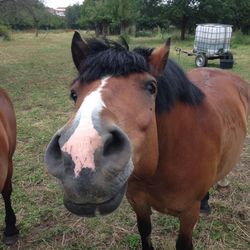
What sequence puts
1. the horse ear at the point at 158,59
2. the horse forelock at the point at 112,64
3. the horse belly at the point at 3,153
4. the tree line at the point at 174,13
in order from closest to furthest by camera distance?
the horse forelock at the point at 112,64, the horse ear at the point at 158,59, the horse belly at the point at 3,153, the tree line at the point at 174,13

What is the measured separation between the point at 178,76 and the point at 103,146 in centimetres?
101

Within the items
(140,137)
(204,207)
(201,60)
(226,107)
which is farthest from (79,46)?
(201,60)

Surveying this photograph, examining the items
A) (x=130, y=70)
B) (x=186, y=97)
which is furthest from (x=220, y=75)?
(x=130, y=70)

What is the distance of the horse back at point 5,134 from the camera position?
2.58 m

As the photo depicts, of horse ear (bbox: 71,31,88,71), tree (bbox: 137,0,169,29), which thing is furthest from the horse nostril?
tree (bbox: 137,0,169,29)

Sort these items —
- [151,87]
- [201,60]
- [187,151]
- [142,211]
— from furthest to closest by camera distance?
[201,60] → [142,211] → [187,151] → [151,87]

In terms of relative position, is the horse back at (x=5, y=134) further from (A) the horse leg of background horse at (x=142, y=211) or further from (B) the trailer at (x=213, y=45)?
(B) the trailer at (x=213, y=45)

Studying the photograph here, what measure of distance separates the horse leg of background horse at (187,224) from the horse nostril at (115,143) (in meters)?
1.27

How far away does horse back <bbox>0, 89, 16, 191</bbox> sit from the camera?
102 inches

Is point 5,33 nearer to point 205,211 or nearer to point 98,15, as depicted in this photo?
point 98,15

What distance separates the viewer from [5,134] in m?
2.73

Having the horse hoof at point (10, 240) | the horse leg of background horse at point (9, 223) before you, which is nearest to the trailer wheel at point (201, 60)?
the horse leg of background horse at point (9, 223)

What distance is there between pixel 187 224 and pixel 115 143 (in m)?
1.37

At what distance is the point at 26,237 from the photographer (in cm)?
317
